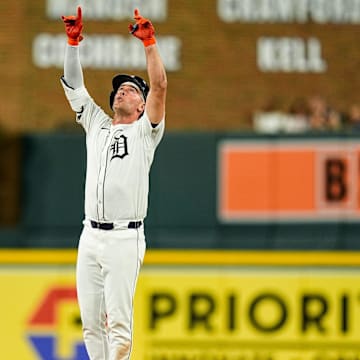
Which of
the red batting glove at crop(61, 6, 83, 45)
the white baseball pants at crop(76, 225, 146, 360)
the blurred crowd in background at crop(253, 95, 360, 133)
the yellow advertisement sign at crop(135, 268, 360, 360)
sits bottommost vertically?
the yellow advertisement sign at crop(135, 268, 360, 360)

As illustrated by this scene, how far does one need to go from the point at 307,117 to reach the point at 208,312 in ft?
7.26

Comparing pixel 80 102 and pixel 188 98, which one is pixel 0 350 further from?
pixel 188 98

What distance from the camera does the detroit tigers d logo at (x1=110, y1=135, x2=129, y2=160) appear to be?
6.09 m

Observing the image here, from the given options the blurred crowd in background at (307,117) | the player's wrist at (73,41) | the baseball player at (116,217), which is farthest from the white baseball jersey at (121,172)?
the blurred crowd in background at (307,117)

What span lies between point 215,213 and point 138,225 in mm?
2440

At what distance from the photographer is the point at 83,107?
632cm

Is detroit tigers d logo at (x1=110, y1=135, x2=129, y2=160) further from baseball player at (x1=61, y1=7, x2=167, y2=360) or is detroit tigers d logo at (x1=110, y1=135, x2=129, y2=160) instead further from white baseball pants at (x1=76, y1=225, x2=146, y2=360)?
white baseball pants at (x1=76, y1=225, x2=146, y2=360)

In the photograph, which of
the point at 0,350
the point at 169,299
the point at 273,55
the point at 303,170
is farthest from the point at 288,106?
the point at 0,350

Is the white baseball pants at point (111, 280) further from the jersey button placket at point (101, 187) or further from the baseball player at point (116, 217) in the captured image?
the jersey button placket at point (101, 187)

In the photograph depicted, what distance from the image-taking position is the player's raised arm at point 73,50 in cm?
612

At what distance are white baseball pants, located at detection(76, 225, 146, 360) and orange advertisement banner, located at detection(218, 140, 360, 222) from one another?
2472 millimetres

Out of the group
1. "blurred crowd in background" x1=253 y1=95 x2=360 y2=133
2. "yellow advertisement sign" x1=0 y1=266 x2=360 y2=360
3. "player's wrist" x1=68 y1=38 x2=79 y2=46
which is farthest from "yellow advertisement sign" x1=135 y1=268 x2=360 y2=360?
"player's wrist" x1=68 y1=38 x2=79 y2=46

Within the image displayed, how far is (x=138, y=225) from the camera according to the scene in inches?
241

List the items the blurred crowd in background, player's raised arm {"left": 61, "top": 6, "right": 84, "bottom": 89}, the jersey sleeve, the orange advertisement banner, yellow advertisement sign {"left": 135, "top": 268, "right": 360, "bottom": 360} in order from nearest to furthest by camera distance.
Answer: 1. player's raised arm {"left": 61, "top": 6, "right": 84, "bottom": 89}
2. the jersey sleeve
3. yellow advertisement sign {"left": 135, "top": 268, "right": 360, "bottom": 360}
4. the orange advertisement banner
5. the blurred crowd in background
